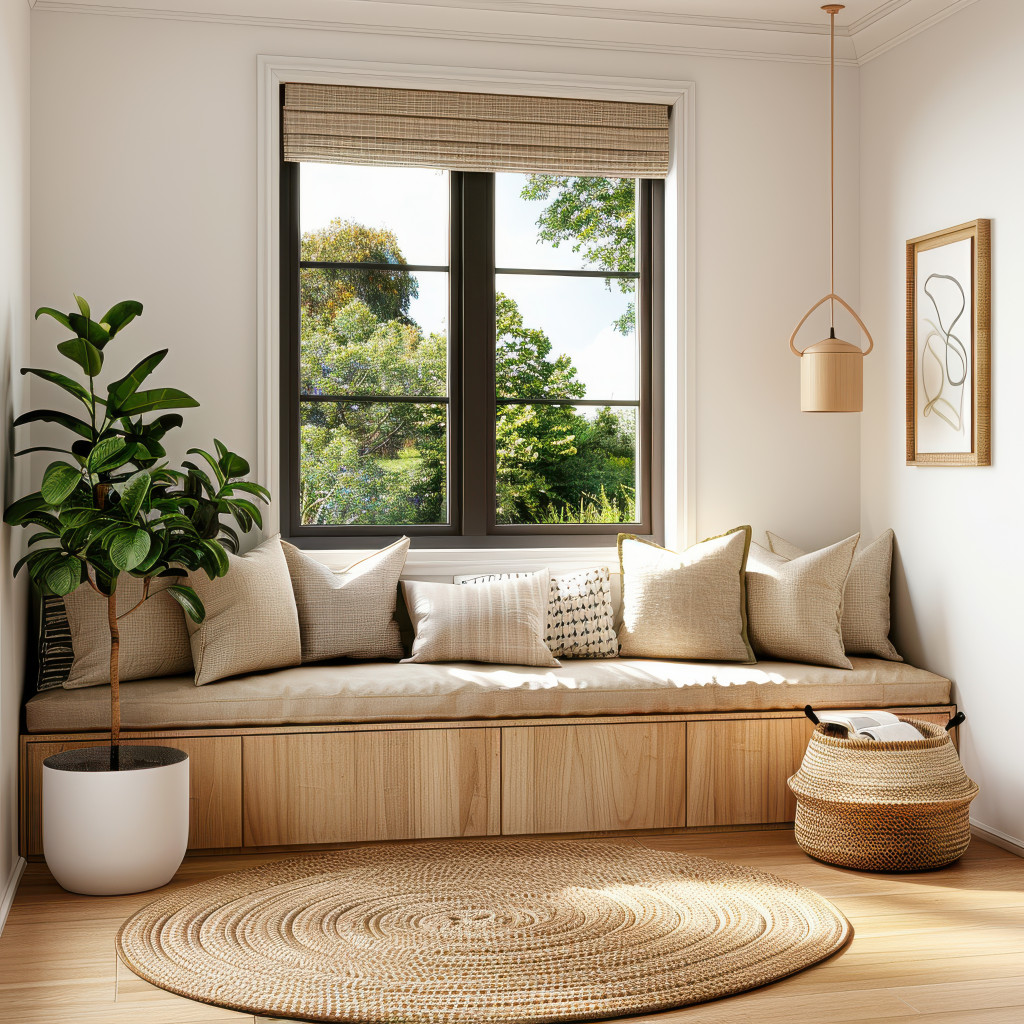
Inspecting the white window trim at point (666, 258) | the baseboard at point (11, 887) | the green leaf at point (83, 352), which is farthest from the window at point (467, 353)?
the baseboard at point (11, 887)

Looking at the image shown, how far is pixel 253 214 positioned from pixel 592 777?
2214mm

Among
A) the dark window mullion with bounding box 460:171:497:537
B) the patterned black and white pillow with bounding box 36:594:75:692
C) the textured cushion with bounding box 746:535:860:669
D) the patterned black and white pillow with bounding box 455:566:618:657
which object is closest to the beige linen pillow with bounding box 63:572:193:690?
the patterned black and white pillow with bounding box 36:594:75:692

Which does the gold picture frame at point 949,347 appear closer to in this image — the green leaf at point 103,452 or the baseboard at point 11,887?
the green leaf at point 103,452

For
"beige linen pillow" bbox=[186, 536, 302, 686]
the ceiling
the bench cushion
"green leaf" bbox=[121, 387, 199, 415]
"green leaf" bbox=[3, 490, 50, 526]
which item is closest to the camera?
"green leaf" bbox=[3, 490, 50, 526]

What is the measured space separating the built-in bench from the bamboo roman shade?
182 centimetres

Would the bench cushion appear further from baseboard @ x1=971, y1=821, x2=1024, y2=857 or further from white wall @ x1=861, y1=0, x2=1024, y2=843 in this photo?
baseboard @ x1=971, y1=821, x2=1024, y2=857

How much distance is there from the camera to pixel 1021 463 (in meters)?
3.41

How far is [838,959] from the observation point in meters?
2.62

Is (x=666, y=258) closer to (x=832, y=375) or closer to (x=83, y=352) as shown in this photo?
(x=832, y=375)

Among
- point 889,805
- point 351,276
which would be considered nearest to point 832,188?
point 351,276

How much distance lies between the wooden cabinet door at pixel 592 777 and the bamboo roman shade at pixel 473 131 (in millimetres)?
2040

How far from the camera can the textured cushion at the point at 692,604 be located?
12.5ft

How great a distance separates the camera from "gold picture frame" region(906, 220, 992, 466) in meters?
3.58

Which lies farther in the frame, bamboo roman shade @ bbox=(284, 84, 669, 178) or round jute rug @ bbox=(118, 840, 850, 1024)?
bamboo roman shade @ bbox=(284, 84, 669, 178)
